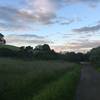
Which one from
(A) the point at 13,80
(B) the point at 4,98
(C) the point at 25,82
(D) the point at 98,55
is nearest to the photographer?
(B) the point at 4,98

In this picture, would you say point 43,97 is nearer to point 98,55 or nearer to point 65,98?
point 65,98

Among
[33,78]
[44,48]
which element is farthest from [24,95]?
→ [44,48]

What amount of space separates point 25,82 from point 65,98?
2.69 m

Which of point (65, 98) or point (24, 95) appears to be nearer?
point (24, 95)

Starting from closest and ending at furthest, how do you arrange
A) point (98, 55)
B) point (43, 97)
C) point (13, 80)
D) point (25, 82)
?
point (43, 97)
point (13, 80)
point (25, 82)
point (98, 55)

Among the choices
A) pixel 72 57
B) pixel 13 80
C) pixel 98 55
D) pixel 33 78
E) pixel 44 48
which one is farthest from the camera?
pixel 72 57

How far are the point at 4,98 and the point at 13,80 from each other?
2.84 metres

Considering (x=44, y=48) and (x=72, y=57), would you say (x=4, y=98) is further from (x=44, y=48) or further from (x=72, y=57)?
(x=72, y=57)

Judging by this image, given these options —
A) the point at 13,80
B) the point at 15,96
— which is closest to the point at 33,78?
the point at 13,80

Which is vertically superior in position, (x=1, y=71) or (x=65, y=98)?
(x=1, y=71)

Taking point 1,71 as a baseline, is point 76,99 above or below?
below

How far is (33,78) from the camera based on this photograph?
21375 millimetres

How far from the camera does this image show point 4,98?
48.0ft

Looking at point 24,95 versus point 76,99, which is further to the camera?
point 76,99
